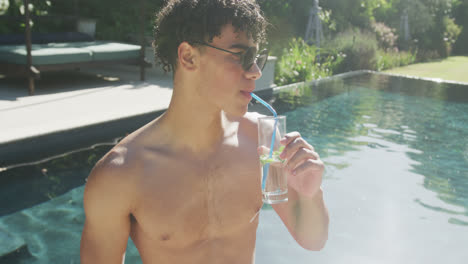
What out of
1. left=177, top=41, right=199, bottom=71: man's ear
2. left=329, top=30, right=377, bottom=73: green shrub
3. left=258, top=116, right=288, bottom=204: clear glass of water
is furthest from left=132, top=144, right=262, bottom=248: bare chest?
left=329, top=30, right=377, bottom=73: green shrub

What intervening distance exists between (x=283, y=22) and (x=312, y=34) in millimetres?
1072

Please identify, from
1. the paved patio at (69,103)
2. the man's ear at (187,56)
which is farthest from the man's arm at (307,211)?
the paved patio at (69,103)

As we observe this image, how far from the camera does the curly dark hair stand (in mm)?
1593

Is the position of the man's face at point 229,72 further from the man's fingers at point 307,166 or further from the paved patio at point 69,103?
the paved patio at point 69,103

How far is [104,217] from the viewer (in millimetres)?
1532

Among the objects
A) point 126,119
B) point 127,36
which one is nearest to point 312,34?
point 127,36

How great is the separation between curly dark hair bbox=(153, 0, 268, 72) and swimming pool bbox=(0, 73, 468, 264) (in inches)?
102

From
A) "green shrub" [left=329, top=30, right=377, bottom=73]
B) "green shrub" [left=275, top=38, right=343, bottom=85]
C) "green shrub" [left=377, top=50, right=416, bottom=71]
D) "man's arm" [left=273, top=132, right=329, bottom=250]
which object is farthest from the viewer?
"green shrub" [left=377, top=50, right=416, bottom=71]

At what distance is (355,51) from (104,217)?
1497cm

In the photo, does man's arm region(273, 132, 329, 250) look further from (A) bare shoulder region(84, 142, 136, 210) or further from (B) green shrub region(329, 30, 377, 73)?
(B) green shrub region(329, 30, 377, 73)

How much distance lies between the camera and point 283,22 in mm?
15062

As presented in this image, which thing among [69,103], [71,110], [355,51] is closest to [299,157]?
[71,110]

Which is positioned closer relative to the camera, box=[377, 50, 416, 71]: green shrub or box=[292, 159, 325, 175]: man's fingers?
box=[292, 159, 325, 175]: man's fingers

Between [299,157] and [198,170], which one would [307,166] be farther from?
[198,170]
